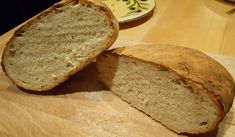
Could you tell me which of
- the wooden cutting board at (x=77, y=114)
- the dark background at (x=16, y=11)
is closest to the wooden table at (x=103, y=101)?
the wooden cutting board at (x=77, y=114)

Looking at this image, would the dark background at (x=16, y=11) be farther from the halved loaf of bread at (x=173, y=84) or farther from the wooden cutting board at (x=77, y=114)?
the halved loaf of bread at (x=173, y=84)

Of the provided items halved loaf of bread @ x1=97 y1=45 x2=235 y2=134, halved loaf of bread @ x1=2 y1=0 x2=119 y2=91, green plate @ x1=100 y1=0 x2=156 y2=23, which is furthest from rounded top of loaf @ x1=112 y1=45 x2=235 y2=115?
green plate @ x1=100 y1=0 x2=156 y2=23

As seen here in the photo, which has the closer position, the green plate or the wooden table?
the wooden table

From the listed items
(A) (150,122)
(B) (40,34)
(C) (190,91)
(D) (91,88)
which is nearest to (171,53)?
(C) (190,91)

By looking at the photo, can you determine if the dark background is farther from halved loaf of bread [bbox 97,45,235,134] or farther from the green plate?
halved loaf of bread [bbox 97,45,235,134]

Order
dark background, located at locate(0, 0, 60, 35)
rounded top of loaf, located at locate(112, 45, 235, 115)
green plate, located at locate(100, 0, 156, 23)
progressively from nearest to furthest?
rounded top of loaf, located at locate(112, 45, 235, 115), green plate, located at locate(100, 0, 156, 23), dark background, located at locate(0, 0, 60, 35)

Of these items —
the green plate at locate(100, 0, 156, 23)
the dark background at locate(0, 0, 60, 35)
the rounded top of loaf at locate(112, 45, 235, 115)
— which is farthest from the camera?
the dark background at locate(0, 0, 60, 35)

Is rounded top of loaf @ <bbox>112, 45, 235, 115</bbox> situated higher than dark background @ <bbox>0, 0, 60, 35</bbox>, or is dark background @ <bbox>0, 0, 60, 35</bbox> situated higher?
rounded top of loaf @ <bbox>112, 45, 235, 115</bbox>
